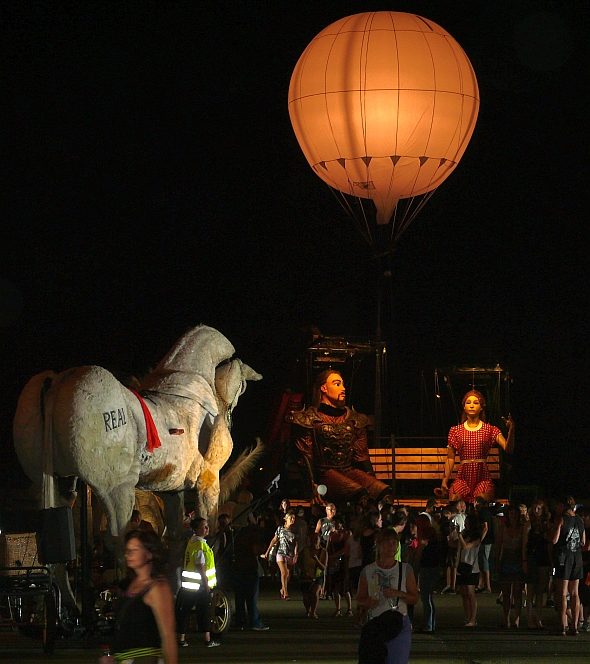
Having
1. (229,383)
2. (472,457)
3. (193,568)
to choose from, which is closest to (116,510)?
(193,568)

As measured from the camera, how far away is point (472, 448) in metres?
25.5

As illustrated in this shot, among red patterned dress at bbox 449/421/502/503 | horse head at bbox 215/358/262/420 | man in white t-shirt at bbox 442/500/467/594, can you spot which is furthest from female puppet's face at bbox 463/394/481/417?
horse head at bbox 215/358/262/420

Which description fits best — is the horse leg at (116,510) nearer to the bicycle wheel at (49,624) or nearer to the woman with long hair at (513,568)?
the bicycle wheel at (49,624)

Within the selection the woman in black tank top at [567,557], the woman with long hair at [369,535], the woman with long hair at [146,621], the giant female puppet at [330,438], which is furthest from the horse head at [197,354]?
the giant female puppet at [330,438]

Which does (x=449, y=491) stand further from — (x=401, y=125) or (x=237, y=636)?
(x=237, y=636)

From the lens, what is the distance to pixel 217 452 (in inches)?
586

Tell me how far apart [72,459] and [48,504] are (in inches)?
19.8

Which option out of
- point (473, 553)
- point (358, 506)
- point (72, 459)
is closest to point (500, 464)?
point (358, 506)

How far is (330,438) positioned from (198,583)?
13.4 m

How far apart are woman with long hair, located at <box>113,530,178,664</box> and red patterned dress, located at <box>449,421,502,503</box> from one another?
19.3m

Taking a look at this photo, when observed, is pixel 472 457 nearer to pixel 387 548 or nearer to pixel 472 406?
pixel 472 406

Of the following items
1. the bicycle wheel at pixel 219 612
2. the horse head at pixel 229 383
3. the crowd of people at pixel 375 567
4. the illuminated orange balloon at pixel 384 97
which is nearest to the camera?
the crowd of people at pixel 375 567

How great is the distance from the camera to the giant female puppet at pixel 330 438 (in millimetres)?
25266

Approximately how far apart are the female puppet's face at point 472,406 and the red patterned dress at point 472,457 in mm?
273
